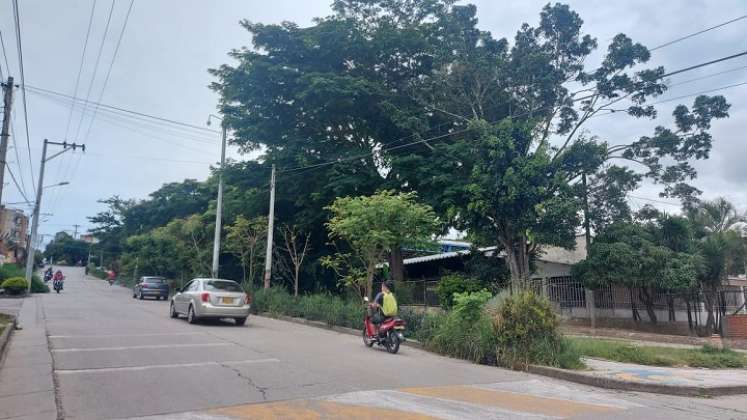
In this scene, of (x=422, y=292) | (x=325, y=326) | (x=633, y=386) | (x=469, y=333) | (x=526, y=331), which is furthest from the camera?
(x=422, y=292)

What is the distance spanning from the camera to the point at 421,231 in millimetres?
17297

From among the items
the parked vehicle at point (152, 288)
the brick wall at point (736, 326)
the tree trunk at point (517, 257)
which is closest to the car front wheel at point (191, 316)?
the tree trunk at point (517, 257)

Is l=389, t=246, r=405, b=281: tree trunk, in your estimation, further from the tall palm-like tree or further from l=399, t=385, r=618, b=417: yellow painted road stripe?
l=399, t=385, r=618, b=417: yellow painted road stripe

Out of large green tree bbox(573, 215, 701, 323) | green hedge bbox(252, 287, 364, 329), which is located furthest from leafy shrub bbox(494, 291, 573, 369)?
large green tree bbox(573, 215, 701, 323)

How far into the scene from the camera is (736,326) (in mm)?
16062

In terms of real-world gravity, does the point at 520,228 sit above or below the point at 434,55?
below

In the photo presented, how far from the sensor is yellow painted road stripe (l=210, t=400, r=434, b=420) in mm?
5980

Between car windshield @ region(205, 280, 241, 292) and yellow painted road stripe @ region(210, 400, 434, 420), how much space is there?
33.9 feet

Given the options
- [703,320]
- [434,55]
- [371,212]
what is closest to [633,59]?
[434,55]

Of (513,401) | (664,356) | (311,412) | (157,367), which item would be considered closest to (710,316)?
(664,356)

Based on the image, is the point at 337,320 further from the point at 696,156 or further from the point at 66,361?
the point at 696,156

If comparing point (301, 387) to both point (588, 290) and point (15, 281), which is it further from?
point (15, 281)

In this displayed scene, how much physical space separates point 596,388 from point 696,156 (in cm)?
1423

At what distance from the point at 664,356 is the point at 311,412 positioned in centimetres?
887
